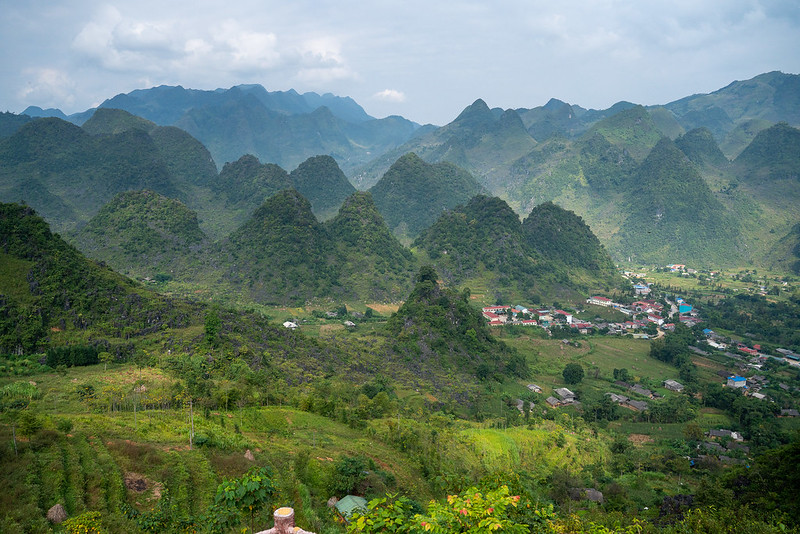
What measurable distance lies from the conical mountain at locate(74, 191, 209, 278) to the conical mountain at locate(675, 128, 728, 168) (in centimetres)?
14357

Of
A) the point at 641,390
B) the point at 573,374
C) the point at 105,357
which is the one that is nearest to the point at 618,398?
the point at 641,390

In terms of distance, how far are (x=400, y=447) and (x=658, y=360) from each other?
128ft

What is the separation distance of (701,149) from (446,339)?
469ft

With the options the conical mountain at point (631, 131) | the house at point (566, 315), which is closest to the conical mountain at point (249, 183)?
the house at point (566, 315)

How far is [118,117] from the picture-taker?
13788cm

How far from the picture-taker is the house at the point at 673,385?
40328 millimetres

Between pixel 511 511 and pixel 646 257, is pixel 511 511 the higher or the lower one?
the higher one

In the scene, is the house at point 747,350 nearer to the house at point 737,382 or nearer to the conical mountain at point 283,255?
the house at point 737,382

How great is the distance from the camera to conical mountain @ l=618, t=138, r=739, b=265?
342ft

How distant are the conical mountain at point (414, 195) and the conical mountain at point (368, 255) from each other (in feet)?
111

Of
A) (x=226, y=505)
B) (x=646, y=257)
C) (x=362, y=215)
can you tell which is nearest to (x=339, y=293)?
(x=362, y=215)

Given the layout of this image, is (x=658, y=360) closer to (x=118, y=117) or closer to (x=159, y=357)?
Result: (x=159, y=357)

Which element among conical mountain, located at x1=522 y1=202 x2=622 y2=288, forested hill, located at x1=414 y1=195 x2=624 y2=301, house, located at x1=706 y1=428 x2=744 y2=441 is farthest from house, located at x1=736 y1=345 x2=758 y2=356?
conical mountain, located at x1=522 y1=202 x2=622 y2=288

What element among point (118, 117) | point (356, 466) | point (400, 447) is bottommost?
point (400, 447)
